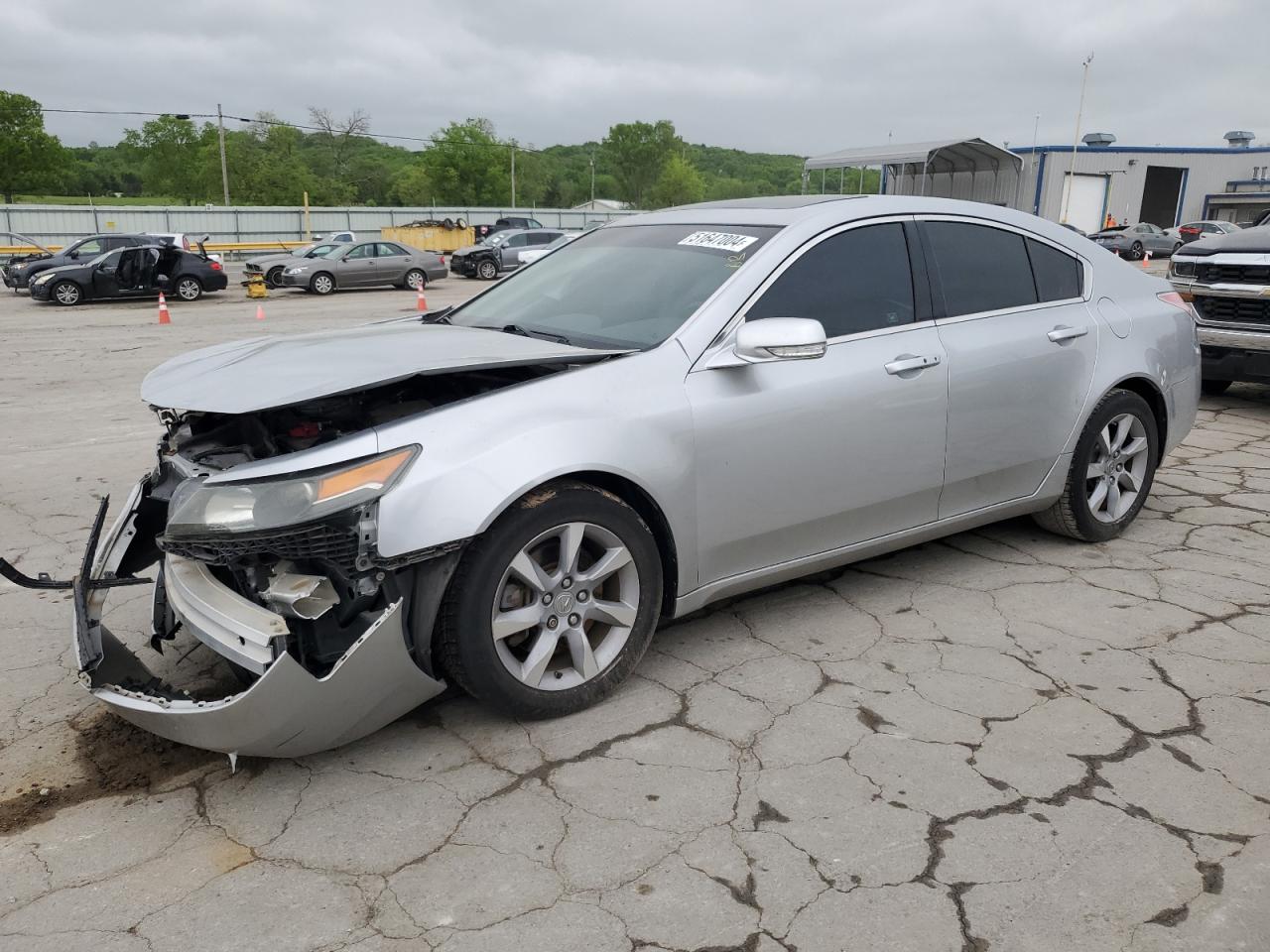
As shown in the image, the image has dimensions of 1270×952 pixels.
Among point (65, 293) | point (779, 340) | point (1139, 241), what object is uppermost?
point (1139, 241)

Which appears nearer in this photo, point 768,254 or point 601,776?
point 601,776

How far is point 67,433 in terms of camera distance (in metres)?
7.48

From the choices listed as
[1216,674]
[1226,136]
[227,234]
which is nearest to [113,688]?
[1216,674]

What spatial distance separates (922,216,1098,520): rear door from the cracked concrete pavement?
0.56m

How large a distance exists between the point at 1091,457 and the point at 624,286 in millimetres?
2415

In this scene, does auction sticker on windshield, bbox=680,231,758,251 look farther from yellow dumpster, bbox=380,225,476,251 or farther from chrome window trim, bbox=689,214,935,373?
yellow dumpster, bbox=380,225,476,251

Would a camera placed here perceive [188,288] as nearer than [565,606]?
No

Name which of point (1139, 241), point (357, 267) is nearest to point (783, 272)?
point (357, 267)

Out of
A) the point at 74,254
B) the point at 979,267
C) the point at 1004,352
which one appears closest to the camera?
the point at 1004,352

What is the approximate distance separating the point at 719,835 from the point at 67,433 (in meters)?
6.81

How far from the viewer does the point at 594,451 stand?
2980 millimetres

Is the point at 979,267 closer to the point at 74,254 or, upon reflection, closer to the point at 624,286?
the point at 624,286

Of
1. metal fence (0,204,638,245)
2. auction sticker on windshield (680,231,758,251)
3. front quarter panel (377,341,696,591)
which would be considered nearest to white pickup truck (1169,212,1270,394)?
auction sticker on windshield (680,231,758,251)

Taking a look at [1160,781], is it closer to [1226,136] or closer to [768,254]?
[768,254]
